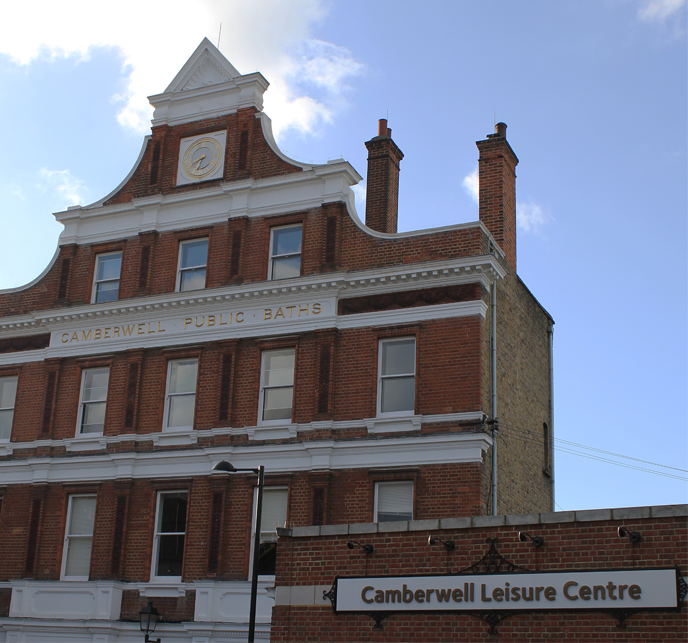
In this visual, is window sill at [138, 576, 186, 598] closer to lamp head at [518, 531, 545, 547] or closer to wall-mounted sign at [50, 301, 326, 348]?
wall-mounted sign at [50, 301, 326, 348]

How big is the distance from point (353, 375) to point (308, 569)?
782 centimetres

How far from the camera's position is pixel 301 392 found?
2338cm

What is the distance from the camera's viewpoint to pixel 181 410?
24.9m

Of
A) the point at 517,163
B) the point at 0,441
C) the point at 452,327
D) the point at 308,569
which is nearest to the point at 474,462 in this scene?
the point at 452,327

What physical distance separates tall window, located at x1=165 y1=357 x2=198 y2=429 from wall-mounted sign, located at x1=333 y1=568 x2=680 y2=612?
10.5 metres

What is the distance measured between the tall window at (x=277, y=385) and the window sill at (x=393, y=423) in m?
2.45

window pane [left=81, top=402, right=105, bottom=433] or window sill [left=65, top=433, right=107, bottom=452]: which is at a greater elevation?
window pane [left=81, top=402, right=105, bottom=433]

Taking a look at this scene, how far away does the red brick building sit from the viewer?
Result: 2206cm

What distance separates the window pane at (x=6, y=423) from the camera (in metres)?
27.1

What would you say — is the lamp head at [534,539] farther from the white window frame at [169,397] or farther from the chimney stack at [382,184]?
the chimney stack at [382,184]

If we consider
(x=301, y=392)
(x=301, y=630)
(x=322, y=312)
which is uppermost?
(x=322, y=312)

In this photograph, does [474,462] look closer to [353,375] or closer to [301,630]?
[353,375]

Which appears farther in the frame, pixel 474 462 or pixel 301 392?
pixel 301 392

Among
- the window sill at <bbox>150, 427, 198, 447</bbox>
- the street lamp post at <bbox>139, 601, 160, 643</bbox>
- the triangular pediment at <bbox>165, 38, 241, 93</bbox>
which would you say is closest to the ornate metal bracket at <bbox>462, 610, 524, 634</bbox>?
the street lamp post at <bbox>139, 601, 160, 643</bbox>
